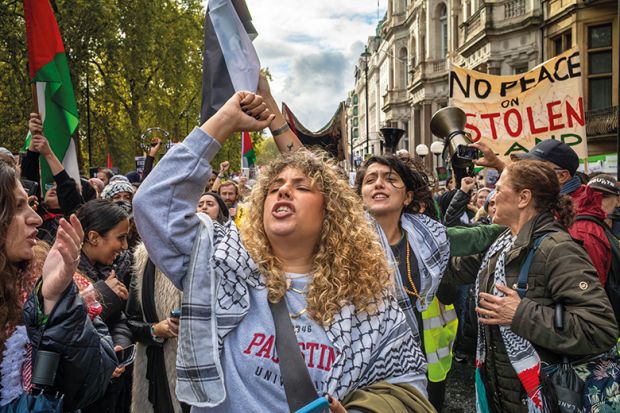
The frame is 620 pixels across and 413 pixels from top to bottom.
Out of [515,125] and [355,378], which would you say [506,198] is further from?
[515,125]

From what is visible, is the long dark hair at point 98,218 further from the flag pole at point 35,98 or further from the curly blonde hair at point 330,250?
the flag pole at point 35,98

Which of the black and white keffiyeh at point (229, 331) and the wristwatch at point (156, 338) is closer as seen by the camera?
the black and white keffiyeh at point (229, 331)

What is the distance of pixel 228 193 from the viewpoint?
27.1 feet

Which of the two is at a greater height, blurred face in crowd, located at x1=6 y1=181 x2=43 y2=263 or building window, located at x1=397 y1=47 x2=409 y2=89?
building window, located at x1=397 y1=47 x2=409 y2=89

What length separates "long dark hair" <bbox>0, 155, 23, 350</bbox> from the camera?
194 cm

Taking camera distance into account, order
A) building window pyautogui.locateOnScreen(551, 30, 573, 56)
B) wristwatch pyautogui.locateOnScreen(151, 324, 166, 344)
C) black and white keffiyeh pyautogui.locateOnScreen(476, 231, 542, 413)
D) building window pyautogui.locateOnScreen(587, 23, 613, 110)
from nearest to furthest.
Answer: black and white keffiyeh pyautogui.locateOnScreen(476, 231, 542, 413) → wristwatch pyautogui.locateOnScreen(151, 324, 166, 344) → building window pyautogui.locateOnScreen(587, 23, 613, 110) → building window pyautogui.locateOnScreen(551, 30, 573, 56)

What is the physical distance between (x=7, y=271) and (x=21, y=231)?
146 mm

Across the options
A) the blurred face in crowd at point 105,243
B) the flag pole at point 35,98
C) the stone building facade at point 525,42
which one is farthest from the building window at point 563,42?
the blurred face in crowd at point 105,243

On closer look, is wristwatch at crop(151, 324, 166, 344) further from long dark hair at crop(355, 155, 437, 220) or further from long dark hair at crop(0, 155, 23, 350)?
long dark hair at crop(355, 155, 437, 220)

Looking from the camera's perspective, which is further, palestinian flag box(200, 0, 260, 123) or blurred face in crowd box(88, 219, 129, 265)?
palestinian flag box(200, 0, 260, 123)

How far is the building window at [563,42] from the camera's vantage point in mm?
19947

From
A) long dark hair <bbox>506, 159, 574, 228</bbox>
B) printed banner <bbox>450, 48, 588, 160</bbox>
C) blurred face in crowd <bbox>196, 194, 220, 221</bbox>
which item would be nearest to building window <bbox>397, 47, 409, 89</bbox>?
printed banner <bbox>450, 48, 588, 160</bbox>

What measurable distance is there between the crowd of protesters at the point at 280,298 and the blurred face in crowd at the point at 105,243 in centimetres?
10

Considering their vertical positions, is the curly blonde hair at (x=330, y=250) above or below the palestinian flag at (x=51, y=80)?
below
